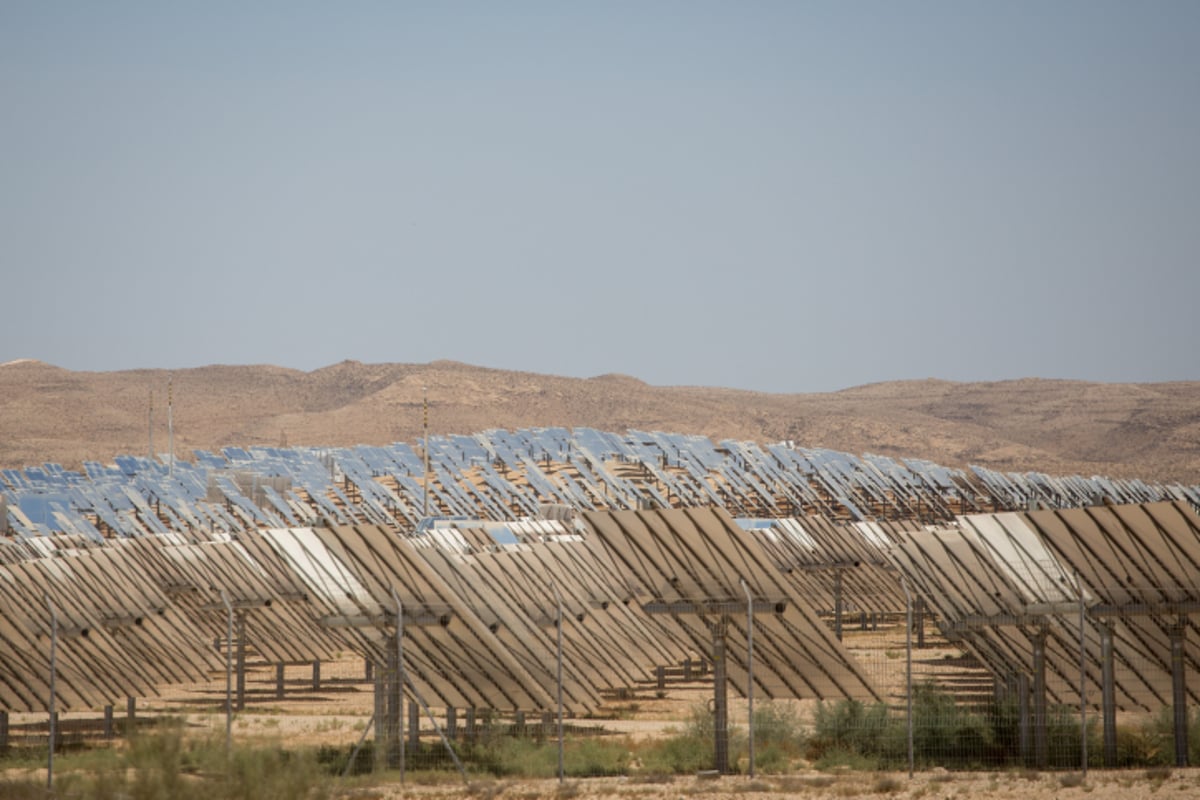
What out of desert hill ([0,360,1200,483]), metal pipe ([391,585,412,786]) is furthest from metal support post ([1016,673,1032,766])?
desert hill ([0,360,1200,483])

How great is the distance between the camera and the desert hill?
12144cm

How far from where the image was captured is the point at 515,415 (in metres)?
127

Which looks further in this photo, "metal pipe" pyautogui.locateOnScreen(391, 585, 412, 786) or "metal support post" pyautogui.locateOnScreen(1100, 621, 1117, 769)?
"metal support post" pyautogui.locateOnScreen(1100, 621, 1117, 769)

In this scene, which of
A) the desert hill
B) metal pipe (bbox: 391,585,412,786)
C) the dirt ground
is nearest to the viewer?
the dirt ground

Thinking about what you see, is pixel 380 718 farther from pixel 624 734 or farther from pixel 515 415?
pixel 515 415

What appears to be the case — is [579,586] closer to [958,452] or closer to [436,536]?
[436,536]

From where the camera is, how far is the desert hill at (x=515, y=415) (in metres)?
121

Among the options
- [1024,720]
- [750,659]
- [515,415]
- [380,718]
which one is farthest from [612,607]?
[515,415]

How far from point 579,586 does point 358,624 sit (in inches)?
371

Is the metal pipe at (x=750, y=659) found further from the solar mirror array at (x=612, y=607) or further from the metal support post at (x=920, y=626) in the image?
the metal support post at (x=920, y=626)

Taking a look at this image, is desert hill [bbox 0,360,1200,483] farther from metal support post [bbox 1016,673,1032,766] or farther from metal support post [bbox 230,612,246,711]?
metal support post [bbox 1016,673,1032,766]

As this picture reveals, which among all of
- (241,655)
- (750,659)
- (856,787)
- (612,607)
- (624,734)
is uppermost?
(750,659)

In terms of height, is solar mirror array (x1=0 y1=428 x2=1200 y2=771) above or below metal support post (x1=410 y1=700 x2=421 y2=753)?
above

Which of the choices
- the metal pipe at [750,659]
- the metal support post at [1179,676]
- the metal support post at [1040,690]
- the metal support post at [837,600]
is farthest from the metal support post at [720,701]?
the metal support post at [837,600]
